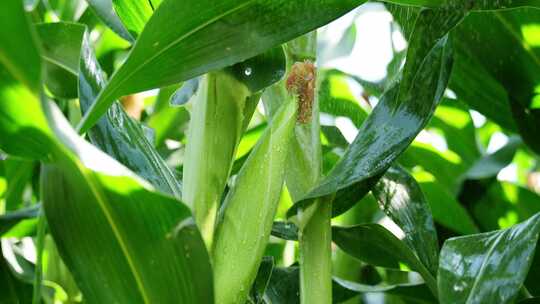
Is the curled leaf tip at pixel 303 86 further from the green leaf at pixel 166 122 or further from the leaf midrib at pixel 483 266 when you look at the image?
the green leaf at pixel 166 122

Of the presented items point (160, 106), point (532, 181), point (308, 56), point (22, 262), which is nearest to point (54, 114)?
point (308, 56)

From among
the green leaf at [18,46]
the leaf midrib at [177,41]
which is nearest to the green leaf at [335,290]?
the leaf midrib at [177,41]

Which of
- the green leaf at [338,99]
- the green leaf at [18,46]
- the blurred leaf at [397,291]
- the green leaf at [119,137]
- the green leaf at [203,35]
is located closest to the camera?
the green leaf at [18,46]

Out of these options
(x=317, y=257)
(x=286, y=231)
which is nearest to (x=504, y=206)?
(x=286, y=231)

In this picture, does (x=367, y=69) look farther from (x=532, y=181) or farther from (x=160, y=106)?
(x=532, y=181)

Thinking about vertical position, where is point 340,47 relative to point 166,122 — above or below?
above

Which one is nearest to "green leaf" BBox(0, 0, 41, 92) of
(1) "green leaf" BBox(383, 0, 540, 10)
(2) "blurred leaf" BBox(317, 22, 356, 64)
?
(1) "green leaf" BBox(383, 0, 540, 10)

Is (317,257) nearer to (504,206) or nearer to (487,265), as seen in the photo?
(487,265)
